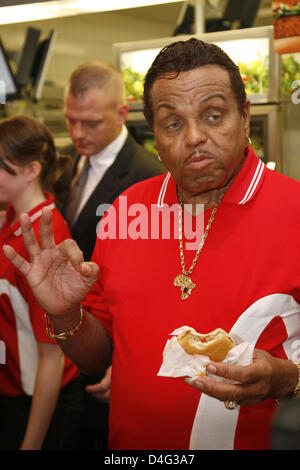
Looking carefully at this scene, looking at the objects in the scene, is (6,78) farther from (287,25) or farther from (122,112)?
(287,25)

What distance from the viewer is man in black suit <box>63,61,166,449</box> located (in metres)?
2.31

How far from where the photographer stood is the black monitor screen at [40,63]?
12.4 ft

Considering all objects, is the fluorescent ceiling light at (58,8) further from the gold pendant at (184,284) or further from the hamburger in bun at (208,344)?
the hamburger in bun at (208,344)

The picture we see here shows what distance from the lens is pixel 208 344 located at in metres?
1.02

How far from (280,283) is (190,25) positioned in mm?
1546

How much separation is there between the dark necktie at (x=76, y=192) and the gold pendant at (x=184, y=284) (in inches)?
52.0

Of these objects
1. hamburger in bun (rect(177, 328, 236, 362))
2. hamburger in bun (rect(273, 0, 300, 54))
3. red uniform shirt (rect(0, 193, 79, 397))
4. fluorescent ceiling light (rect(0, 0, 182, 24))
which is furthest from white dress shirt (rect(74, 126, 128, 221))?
hamburger in bun (rect(177, 328, 236, 362))

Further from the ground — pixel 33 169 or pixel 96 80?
pixel 96 80

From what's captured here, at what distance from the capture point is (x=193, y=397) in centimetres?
122

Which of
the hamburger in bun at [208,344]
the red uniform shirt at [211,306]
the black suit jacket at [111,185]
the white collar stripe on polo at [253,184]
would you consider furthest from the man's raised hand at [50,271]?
the black suit jacket at [111,185]

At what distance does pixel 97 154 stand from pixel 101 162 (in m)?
0.04

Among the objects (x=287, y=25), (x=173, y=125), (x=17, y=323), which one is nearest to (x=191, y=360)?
(x=173, y=125)
